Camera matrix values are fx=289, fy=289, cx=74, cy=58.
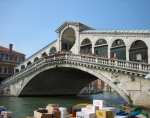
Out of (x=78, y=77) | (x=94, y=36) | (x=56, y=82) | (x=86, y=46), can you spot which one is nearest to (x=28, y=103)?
(x=86, y=46)

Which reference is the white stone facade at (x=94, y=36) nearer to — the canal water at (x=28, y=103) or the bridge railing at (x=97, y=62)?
the bridge railing at (x=97, y=62)

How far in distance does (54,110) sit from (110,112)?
1.78 meters

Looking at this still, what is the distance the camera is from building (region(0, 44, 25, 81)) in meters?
46.4

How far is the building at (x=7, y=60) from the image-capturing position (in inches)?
1827

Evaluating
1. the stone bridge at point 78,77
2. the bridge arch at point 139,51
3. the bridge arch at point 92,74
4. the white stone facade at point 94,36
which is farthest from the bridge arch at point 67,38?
the bridge arch at point 139,51

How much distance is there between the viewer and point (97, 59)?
81.3 feet

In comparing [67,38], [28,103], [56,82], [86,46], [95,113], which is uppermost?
[67,38]

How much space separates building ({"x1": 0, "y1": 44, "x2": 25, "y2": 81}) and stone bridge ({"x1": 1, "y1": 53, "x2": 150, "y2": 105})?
9339 mm

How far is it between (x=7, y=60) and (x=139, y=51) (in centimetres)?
2776

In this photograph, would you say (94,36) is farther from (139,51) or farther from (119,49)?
(139,51)

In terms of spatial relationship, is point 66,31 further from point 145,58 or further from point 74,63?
point 145,58

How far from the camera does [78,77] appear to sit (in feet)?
116

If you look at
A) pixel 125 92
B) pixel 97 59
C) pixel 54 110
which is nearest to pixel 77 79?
pixel 97 59

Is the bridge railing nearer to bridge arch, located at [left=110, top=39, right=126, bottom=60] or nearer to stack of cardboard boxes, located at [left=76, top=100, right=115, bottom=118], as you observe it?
bridge arch, located at [left=110, top=39, right=126, bottom=60]
